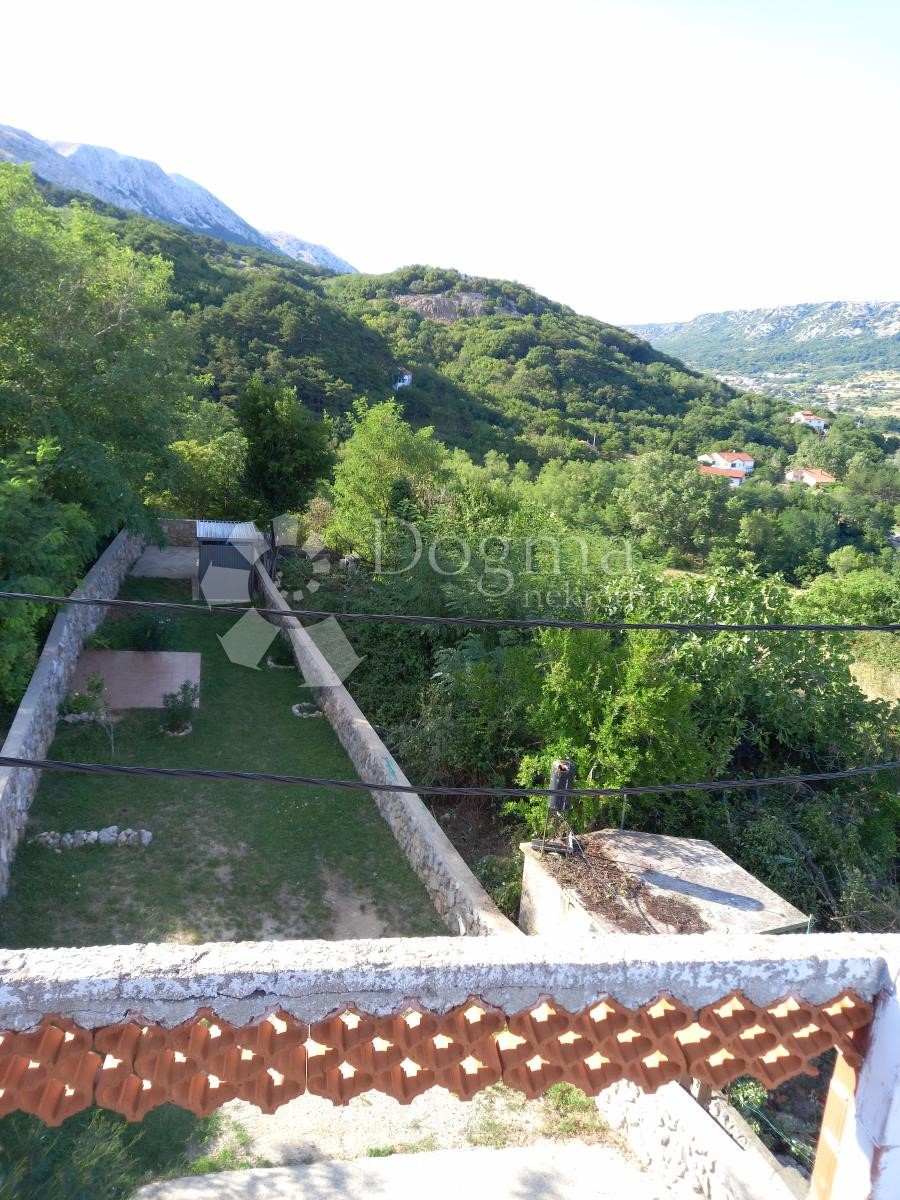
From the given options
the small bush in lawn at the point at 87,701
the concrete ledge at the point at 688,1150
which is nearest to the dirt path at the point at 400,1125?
the concrete ledge at the point at 688,1150

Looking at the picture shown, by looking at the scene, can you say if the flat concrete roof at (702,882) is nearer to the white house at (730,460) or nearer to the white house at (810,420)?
the white house at (730,460)

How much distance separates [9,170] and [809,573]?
110 feet

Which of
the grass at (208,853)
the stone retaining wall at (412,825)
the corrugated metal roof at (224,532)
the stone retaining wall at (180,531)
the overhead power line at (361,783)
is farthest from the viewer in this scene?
the stone retaining wall at (180,531)

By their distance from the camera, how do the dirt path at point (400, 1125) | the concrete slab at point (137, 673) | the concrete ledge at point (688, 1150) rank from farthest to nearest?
the concrete slab at point (137, 673) < the dirt path at point (400, 1125) < the concrete ledge at point (688, 1150)

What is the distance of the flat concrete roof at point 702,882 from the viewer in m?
5.42

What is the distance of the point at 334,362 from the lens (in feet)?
127

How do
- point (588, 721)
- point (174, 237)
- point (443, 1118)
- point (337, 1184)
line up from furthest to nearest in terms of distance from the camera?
point (174, 237) → point (588, 721) → point (443, 1118) → point (337, 1184)

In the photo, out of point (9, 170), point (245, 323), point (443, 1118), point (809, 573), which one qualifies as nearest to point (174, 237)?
point (245, 323)

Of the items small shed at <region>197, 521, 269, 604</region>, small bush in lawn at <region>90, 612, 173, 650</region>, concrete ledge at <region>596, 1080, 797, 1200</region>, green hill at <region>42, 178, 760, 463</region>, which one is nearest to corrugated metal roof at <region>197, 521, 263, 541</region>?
small shed at <region>197, 521, 269, 604</region>

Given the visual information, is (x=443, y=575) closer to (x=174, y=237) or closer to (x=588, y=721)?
(x=588, y=721)

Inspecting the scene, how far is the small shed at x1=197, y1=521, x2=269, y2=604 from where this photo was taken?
50.1 ft

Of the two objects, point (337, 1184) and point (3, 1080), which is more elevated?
point (3, 1080)

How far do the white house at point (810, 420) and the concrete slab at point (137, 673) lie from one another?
8816cm

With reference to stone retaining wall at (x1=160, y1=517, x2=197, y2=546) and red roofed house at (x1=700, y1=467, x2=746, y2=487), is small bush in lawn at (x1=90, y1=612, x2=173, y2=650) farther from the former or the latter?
red roofed house at (x1=700, y1=467, x2=746, y2=487)
